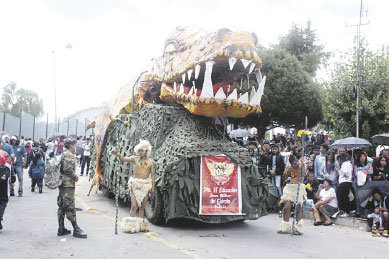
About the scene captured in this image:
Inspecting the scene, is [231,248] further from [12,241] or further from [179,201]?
[12,241]

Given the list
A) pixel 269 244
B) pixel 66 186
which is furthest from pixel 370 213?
pixel 66 186

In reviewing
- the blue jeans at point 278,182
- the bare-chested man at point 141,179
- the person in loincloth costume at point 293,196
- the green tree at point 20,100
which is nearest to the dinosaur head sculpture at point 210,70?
the person in loincloth costume at point 293,196

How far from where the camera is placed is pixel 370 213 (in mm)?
8188

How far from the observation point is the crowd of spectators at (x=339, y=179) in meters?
8.09

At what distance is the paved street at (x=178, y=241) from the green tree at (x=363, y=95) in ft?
31.8

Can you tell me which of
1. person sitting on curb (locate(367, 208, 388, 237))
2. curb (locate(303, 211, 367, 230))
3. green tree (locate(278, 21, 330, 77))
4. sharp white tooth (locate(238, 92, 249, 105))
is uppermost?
green tree (locate(278, 21, 330, 77))

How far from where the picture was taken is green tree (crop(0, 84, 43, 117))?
5709 cm

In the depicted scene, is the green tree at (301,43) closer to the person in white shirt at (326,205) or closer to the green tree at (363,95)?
the green tree at (363,95)

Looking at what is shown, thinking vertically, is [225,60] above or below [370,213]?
above

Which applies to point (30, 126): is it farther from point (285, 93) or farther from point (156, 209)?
point (156, 209)

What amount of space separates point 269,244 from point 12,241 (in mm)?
3820

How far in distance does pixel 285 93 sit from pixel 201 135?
58.6 feet

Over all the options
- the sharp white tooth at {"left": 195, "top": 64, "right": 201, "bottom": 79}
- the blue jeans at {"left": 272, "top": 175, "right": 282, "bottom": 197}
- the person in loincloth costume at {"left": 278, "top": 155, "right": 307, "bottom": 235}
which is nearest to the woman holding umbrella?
the blue jeans at {"left": 272, "top": 175, "right": 282, "bottom": 197}

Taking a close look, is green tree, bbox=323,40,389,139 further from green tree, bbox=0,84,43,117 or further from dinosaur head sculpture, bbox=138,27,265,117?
green tree, bbox=0,84,43,117
